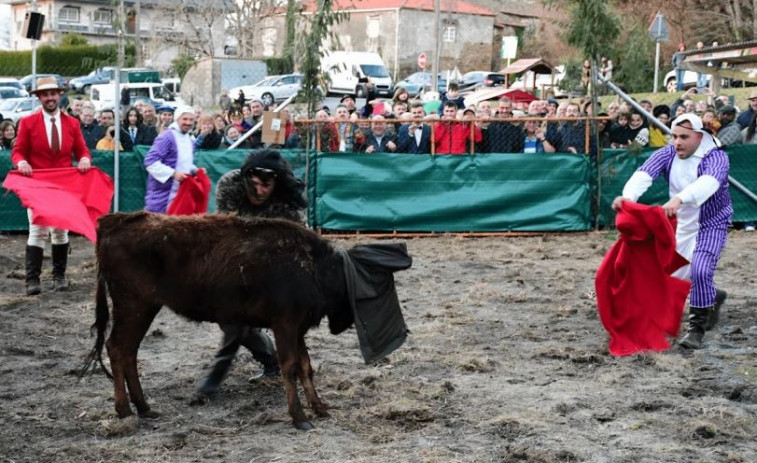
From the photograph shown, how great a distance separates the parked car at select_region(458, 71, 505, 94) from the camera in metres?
42.2

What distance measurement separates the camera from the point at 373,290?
579 cm

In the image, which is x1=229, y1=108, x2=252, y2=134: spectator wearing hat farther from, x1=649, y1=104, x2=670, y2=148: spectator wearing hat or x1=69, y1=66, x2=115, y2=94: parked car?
x1=69, y1=66, x2=115, y2=94: parked car

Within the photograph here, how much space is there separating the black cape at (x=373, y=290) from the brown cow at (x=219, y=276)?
91mm

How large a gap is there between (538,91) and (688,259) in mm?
29487

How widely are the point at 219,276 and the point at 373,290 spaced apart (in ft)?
2.78

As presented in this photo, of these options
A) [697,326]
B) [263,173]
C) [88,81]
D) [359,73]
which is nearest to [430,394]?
[263,173]

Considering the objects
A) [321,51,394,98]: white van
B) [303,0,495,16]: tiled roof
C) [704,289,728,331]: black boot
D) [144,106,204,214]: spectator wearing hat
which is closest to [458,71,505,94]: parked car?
[321,51,394,98]: white van

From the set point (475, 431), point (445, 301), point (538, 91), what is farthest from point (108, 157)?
point (538, 91)

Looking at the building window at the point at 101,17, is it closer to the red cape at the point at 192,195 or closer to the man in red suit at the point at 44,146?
the man in red suit at the point at 44,146

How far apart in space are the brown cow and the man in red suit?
4.35 meters

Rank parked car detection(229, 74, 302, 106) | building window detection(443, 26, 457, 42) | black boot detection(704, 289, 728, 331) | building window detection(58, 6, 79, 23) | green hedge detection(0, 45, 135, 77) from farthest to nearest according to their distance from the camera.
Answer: building window detection(58, 6, 79, 23)
building window detection(443, 26, 457, 42)
green hedge detection(0, 45, 135, 77)
parked car detection(229, 74, 302, 106)
black boot detection(704, 289, 728, 331)

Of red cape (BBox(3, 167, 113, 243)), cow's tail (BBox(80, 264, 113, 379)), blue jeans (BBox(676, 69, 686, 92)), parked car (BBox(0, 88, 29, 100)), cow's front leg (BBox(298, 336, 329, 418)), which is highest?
blue jeans (BBox(676, 69, 686, 92))

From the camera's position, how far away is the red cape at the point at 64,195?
30.7ft

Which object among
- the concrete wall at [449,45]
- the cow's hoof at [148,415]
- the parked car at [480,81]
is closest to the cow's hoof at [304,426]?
the cow's hoof at [148,415]
